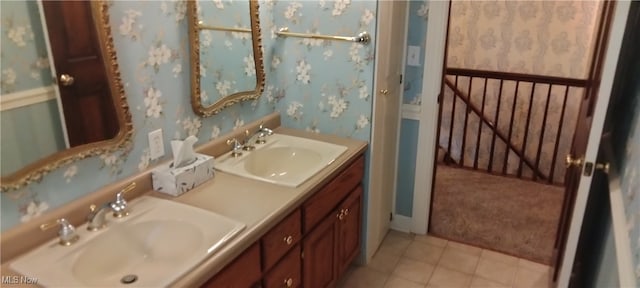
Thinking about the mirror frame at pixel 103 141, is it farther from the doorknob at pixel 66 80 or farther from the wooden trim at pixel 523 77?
the wooden trim at pixel 523 77

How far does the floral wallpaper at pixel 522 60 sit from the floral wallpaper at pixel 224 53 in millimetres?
2511

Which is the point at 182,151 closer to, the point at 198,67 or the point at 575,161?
the point at 198,67

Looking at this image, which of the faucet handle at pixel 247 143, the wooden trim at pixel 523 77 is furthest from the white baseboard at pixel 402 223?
the wooden trim at pixel 523 77

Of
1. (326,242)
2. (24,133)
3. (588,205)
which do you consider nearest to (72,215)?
(24,133)

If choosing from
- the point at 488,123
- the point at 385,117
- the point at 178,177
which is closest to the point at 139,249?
the point at 178,177

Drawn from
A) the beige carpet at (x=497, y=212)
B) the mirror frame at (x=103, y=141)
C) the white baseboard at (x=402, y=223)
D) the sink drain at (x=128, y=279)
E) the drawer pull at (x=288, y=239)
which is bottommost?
the beige carpet at (x=497, y=212)

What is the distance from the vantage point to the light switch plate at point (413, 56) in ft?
8.49

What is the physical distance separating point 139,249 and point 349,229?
1.12 m

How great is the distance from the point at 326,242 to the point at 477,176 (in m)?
2.35

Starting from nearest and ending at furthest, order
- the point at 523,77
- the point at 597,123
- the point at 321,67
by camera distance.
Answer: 1. the point at 597,123
2. the point at 321,67
3. the point at 523,77

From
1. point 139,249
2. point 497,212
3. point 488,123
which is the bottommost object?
point 497,212

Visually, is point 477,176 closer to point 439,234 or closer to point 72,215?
point 439,234

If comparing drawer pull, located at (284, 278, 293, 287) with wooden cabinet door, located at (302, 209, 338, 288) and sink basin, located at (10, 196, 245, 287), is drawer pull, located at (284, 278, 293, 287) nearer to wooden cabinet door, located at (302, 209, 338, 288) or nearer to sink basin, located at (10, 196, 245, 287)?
wooden cabinet door, located at (302, 209, 338, 288)

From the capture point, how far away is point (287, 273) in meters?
1.75
